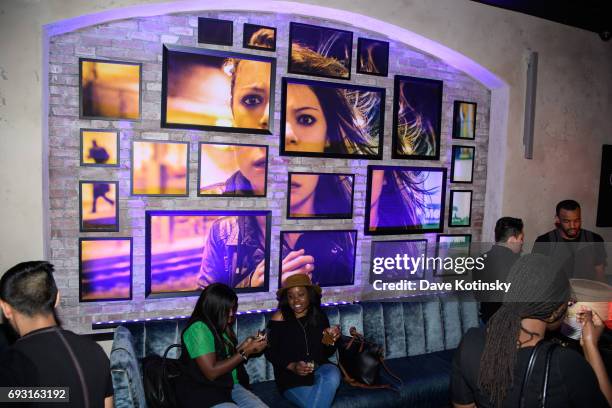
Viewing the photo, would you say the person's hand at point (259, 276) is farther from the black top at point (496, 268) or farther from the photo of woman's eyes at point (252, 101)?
the black top at point (496, 268)

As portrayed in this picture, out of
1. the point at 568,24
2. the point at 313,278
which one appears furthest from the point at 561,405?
the point at 568,24

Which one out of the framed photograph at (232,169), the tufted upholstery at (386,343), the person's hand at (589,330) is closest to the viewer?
the person's hand at (589,330)

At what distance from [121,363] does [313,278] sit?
2.30 meters

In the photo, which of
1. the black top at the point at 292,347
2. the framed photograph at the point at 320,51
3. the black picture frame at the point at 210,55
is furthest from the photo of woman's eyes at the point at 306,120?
the black top at the point at 292,347

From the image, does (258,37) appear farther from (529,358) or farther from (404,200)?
(529,358)

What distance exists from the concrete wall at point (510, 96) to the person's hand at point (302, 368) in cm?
220

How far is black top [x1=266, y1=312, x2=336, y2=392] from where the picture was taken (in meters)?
3.59

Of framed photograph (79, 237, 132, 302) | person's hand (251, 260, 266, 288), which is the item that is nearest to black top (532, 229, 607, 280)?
person's hand (251, 260, 266, 288)

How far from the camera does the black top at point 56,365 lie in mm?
1742

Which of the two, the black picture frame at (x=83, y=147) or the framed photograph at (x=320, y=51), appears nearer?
the black picture frame at (x=83, y=147)

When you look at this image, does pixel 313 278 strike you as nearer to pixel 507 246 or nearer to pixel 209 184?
pixel 209 184

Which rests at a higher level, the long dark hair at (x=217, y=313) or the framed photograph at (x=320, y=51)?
the framed photograph at (x=320, y=51)

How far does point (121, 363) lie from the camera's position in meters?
2.90

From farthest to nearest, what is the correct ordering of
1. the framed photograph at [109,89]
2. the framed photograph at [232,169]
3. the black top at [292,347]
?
the framed photograph at [232,169], the framed photograph at [109,89], the black top at [292,347]
